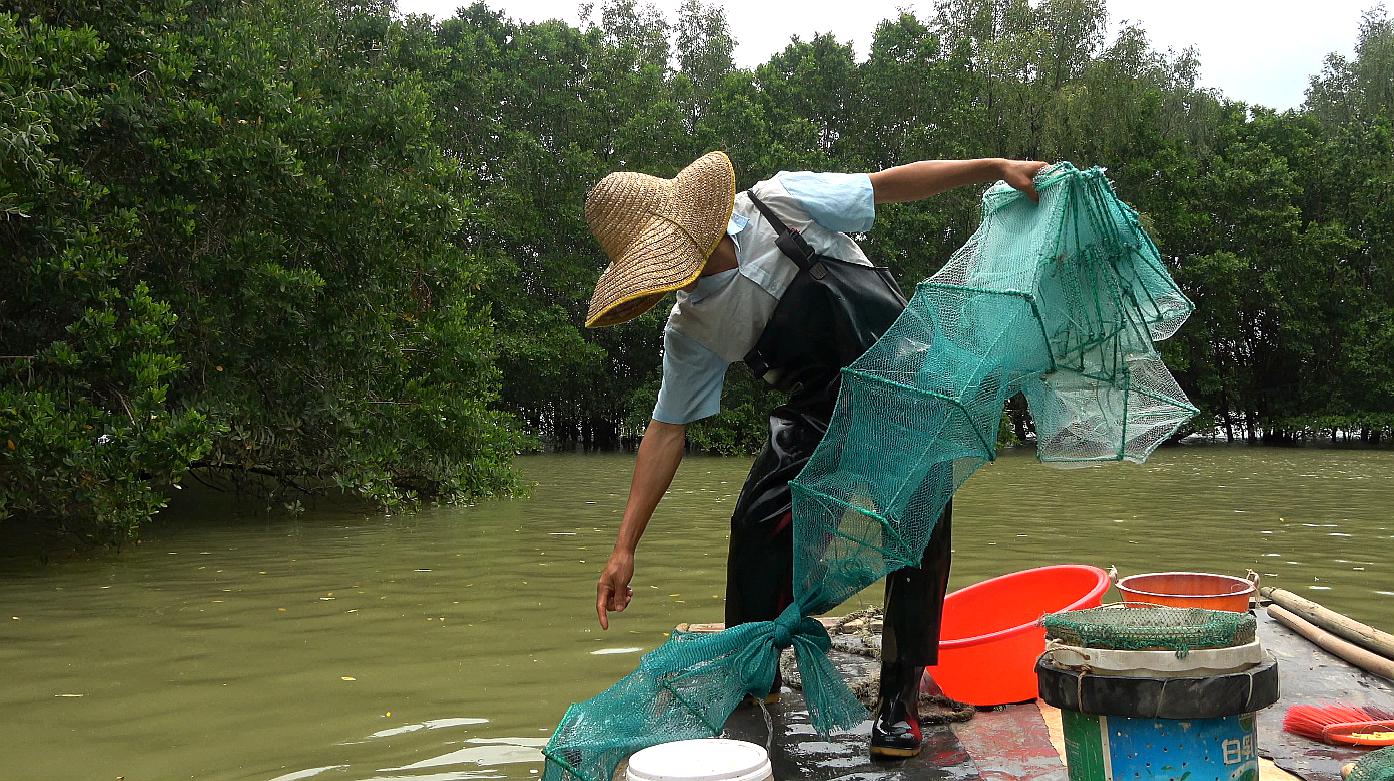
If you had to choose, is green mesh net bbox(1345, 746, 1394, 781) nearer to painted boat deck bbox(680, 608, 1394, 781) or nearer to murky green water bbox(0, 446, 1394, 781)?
painted boat deck bbox(680, 608, 1394, 781)

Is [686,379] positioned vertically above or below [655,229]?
below

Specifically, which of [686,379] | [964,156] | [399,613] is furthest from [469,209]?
[964,156]

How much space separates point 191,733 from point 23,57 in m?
4.62

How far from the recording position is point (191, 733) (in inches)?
145

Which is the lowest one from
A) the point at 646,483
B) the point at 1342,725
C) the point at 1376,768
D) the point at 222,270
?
the point at 1342,725

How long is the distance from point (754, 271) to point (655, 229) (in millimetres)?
295

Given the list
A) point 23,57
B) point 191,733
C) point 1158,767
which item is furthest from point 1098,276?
point 23,57

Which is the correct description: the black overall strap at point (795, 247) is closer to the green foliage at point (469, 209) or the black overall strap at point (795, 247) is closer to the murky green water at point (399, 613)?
the murky green water at point (399, 613)

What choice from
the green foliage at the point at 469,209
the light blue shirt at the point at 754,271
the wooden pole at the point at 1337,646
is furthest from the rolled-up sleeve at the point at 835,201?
the green foliage at the point at 469,209

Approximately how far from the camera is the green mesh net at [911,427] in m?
2.79

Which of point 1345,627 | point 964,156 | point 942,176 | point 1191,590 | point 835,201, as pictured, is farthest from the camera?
point 964,156

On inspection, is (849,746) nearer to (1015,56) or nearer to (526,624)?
(526,624)

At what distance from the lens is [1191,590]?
3586 mm

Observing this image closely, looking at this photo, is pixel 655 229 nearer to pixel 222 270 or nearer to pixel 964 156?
pixel 222 270
